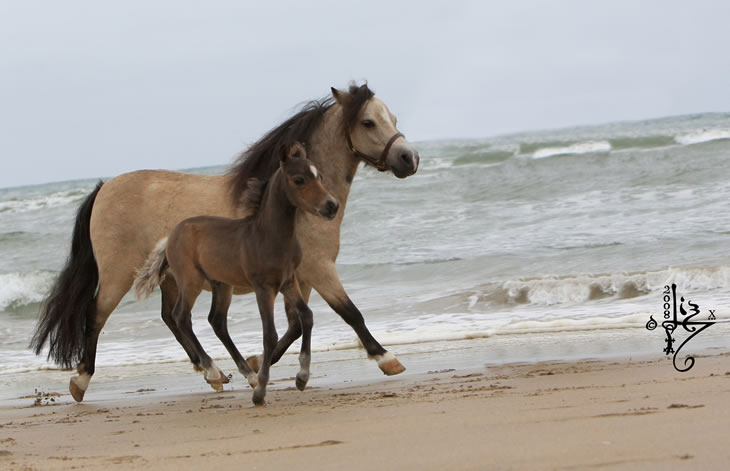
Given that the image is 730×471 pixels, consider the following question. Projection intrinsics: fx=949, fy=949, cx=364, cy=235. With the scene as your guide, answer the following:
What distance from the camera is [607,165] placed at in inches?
796

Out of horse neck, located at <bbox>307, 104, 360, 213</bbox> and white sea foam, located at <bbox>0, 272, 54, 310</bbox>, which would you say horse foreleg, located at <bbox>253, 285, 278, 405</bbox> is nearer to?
horse neck, located at <bbox>307, 104, 360, 213</bbox>

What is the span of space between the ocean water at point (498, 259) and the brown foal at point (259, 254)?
1507mm

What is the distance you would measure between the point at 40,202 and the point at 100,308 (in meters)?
21.3

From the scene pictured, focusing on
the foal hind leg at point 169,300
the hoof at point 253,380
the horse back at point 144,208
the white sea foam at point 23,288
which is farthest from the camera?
the white sea foam at point 23,288

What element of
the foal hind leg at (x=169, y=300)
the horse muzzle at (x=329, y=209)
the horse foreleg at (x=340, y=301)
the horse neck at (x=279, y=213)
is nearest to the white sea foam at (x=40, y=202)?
the foal hind leg at (x=169, y=300)

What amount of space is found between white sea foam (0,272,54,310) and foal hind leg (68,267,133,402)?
275 inches

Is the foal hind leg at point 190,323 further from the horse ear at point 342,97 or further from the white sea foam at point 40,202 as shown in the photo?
the white sea foam at point 40,202

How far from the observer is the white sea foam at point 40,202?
25438 mm

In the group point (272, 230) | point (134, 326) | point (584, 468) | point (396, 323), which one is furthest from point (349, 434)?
point (134, 326)

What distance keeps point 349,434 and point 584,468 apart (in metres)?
1.15

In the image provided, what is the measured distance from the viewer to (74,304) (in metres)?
6.49

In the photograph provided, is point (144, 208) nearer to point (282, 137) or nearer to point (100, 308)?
point (100, 308)

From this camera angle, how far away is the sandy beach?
2.99 metres

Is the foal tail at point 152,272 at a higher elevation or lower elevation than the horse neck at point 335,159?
lower
